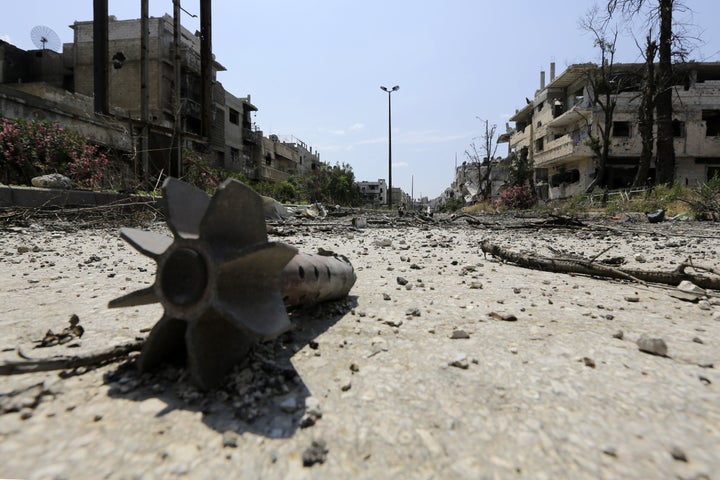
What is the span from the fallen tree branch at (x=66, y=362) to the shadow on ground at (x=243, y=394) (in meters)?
0.07

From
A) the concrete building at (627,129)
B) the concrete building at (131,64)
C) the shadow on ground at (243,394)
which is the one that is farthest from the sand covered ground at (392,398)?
the concrete building at (627,129)

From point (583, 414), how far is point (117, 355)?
166 cm

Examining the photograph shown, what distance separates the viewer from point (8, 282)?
289 cm

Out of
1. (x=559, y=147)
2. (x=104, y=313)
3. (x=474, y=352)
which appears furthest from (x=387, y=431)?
(x=559, y=147)

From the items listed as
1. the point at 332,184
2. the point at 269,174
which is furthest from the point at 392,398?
the point at 332,184

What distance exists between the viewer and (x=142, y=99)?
1273 cm

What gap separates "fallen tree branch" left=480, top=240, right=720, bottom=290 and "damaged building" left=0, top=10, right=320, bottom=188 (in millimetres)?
8357

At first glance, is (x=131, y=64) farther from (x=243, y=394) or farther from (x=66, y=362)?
(x=243, y=394)

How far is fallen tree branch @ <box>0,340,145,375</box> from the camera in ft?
4.41

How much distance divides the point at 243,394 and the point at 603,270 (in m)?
2.98

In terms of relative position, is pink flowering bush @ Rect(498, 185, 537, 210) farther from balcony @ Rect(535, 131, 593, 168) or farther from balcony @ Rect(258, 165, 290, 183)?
balcony @ Rect(258, 165, 290, 183)

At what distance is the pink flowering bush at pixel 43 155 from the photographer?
8672 mm

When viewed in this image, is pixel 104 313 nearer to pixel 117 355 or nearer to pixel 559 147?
pixel 117 355

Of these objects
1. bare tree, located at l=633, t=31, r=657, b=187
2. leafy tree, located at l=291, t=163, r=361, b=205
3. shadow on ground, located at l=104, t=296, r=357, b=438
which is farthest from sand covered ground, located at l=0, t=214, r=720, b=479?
leafy tree, located at l=291, t=163, r=361, b=205
